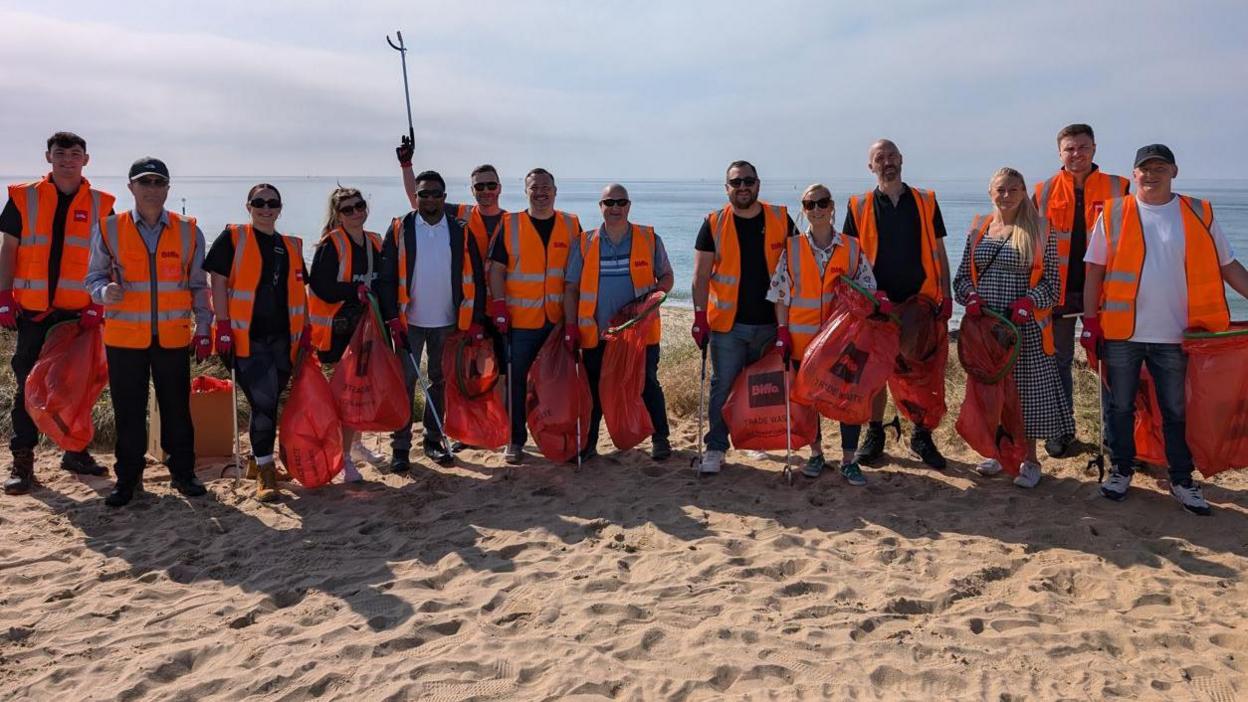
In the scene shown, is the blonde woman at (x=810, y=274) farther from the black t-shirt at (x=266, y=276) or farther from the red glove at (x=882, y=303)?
the black t-shirt at (x=266, y=276)

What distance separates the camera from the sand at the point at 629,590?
11.0 feet

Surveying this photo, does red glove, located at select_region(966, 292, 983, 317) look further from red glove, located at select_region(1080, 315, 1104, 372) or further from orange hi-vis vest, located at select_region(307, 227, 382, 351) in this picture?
orange hi-vis vest, located at select_region(307, 227, 382, 351)

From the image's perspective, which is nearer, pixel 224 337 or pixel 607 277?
pixel 224 337

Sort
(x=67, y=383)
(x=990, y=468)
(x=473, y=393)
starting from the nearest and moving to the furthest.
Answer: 1. (x=67, y=383)
2. (x=990, y=468)
3. (x=473, y=393)

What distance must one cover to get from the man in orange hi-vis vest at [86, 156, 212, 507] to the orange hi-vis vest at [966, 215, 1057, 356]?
441cm

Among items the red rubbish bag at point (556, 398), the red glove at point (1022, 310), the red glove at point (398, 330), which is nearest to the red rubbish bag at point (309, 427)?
the red glove at point (398, 330)

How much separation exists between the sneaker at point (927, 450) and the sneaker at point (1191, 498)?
1305mm

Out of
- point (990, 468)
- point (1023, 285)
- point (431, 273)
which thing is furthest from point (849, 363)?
point (431, 273)

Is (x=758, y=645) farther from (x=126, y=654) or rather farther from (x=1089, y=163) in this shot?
(x=1089, y=163)

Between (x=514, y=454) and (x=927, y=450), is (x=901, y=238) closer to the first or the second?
(x=927, y=450)

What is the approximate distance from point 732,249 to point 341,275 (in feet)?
7.70

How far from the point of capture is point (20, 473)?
548 centimetres

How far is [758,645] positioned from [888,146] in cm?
304

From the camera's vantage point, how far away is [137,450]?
5230 mm
